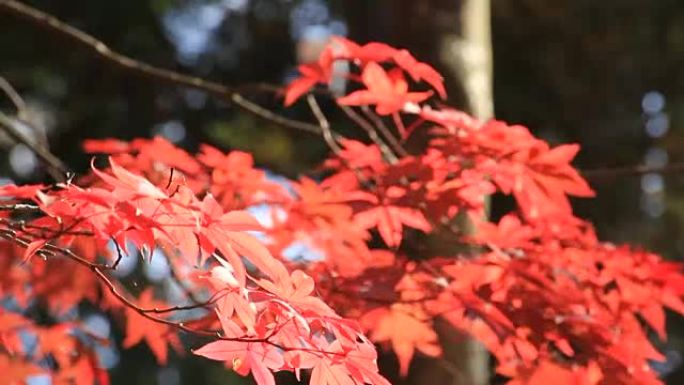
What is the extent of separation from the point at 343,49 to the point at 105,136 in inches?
78.0

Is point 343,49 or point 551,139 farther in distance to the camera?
point 551,139

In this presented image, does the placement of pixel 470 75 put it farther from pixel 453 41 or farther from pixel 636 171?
pixel 636 171

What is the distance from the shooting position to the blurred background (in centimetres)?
288

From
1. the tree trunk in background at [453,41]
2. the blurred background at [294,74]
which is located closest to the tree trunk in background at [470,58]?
the tree trunk in background at [453,41]

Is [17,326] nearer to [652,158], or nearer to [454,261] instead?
[454,261]

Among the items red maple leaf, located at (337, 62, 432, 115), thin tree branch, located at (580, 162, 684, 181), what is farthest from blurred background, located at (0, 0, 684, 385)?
red maple leaf, located at (337, 62, 432, 115)

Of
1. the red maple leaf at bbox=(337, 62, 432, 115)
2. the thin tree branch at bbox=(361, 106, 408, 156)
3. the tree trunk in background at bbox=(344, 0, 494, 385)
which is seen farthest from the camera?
the tree trunk in background at bbox=(344, 0, 494, 385)

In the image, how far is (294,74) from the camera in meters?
3.27

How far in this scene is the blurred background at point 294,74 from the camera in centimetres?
288

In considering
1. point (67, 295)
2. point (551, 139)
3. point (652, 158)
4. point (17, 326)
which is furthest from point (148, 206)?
point (652, 158)

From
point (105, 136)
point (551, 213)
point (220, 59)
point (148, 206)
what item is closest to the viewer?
point (148, 206)

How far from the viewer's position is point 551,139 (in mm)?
2840

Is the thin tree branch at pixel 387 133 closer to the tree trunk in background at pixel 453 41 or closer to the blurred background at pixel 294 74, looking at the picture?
the tree trunk in background at pixel 453 41

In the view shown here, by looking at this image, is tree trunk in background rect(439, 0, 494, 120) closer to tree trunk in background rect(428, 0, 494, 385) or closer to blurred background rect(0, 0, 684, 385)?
tree trunk in background rect(428, 0, 494, 385)
